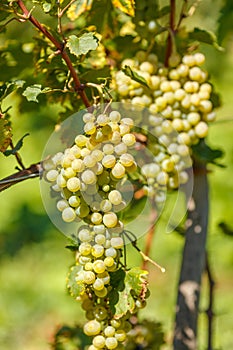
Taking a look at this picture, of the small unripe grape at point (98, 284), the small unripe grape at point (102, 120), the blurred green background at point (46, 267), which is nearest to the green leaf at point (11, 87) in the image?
the small unripe grape at point (102, 120)

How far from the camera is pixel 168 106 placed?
0.94 m

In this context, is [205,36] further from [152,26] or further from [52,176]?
[52,176]

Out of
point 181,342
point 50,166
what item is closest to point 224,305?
point 181,342

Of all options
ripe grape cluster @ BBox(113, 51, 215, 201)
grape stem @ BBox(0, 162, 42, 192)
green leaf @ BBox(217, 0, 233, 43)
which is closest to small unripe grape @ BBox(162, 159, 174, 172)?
ripe grape cluster @ BBox(113, 51, 215, 201)

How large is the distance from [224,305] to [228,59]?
6.01 feet

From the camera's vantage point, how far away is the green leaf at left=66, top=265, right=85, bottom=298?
2.41 feet

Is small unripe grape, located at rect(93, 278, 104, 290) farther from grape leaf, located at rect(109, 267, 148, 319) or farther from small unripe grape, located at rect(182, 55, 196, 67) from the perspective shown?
small unripe grape, located at rect(182, 55, 196, 67)

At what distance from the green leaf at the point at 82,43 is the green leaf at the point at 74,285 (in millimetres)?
236

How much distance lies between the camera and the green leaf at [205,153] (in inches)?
39.4

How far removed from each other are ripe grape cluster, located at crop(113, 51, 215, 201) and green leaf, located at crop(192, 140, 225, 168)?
0.05m

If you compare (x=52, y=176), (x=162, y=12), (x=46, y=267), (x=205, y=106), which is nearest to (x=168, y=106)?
(x=205, y=106)

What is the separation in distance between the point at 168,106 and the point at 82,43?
9.3 inches

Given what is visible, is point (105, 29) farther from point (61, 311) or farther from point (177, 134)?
point (61, 311)

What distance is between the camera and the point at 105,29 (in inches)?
40.6
